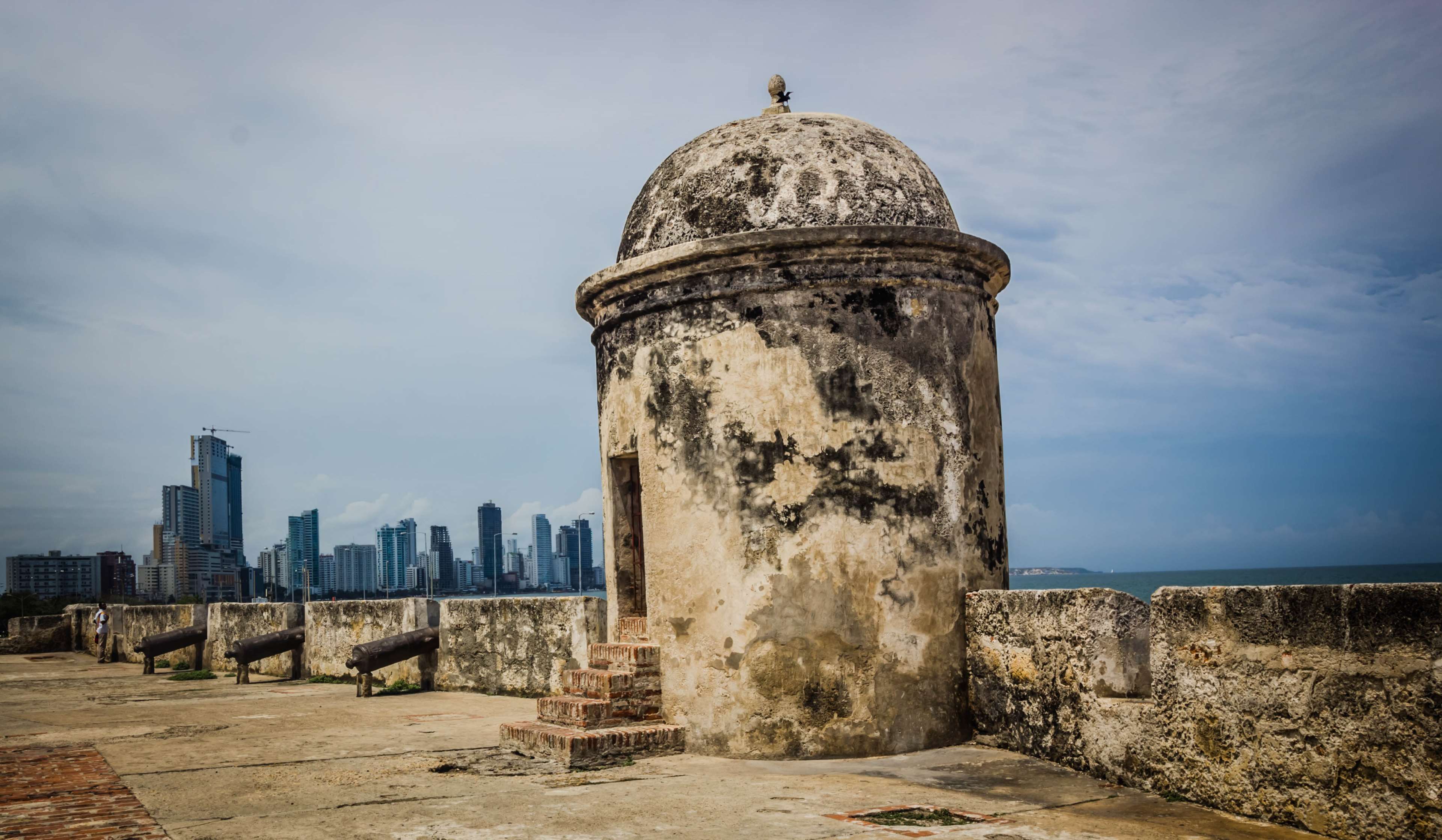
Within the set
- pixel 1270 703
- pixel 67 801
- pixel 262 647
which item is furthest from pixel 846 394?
pixel 262 647

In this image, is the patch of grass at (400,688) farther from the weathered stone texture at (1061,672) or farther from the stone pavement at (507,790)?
the weathered stone texture at (1061,672)

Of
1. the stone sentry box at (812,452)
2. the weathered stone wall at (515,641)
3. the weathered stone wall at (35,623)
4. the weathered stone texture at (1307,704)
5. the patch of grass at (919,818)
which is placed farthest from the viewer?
the weathered stone wall at (35,623)

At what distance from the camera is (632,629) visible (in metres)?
7.94

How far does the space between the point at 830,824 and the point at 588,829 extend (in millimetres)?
1078

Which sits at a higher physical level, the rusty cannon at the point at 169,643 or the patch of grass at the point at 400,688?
the rusty cannon at the point at 169,643

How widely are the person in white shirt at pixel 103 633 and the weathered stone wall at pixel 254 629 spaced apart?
12.9 ft

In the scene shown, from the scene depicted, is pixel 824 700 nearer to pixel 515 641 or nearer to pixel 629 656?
pixel 629 656

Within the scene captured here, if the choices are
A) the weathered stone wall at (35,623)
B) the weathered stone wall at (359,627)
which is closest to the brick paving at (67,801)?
the weathered stone wall at (359,627)

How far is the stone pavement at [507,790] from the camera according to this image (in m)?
4.96

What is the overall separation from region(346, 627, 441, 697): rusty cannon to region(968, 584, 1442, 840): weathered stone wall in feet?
22.8

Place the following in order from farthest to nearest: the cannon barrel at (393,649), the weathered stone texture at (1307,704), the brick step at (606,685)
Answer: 1. the cannon barrel at (393,649)
2. the brick step at (606,685)
3. the weathered stone texture at (1307,704)

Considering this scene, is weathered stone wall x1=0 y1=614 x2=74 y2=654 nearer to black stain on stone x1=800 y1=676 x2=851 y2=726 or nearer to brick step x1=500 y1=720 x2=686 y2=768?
brick step x1=500 y1=720 x2=686 y2=768

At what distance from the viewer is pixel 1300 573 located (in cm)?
13450

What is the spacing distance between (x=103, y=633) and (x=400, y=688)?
10.1 meters
